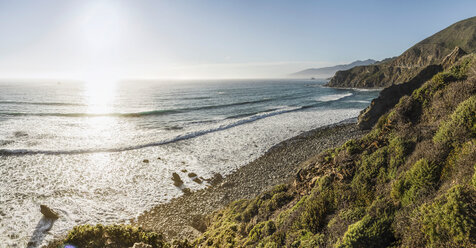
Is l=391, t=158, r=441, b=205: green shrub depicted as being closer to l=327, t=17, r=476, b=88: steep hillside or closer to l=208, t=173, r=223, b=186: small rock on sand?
l=208, t=173, r=223, b=186: small rock on sand

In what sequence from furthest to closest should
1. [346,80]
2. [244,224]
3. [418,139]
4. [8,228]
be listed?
[346,80]
[8,228]
[244,224]
[418,139]

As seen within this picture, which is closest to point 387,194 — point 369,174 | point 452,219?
point 369,174

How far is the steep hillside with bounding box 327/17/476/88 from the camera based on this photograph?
88.9 meters

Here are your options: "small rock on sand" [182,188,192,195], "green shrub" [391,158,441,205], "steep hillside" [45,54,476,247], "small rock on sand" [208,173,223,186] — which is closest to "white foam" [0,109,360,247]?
"small rock on sand" [182,188,192,195]

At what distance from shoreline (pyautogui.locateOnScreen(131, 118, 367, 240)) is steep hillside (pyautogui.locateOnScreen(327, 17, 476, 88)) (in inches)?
3505

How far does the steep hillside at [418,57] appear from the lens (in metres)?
88.9

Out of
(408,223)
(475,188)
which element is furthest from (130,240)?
(475,188)

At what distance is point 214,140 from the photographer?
24156 mm

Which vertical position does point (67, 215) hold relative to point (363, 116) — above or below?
below

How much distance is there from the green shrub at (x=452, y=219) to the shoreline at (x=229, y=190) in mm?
7830

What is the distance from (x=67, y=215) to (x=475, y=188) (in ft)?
52.3

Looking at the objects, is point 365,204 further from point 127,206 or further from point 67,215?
point 67,215

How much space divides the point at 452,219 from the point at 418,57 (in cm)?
12366

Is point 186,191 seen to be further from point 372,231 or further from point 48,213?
point 372,231
